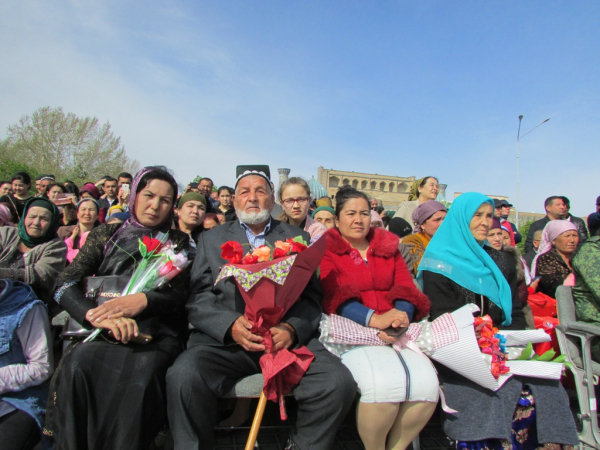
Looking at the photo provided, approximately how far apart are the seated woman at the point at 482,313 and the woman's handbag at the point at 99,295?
2176 mm

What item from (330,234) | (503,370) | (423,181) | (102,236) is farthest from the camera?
(423,181)

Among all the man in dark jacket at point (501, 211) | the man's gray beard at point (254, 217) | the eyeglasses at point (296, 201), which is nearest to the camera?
the man's gray beard at point (254, 217)

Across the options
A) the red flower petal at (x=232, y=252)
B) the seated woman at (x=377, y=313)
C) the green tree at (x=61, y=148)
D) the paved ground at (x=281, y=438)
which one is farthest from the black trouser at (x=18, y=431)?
the green tree at (x=61, y=148)

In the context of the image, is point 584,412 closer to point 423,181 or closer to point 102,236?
point 423,181

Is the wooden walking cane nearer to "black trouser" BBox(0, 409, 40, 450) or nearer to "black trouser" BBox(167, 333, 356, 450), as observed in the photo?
"black trouser" BBox(167, 333, 356, 450)

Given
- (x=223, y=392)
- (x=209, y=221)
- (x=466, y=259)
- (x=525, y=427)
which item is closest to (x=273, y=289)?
(x=223, y=392)

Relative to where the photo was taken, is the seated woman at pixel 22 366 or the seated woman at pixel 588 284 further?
the seated woman at pixel 588 284

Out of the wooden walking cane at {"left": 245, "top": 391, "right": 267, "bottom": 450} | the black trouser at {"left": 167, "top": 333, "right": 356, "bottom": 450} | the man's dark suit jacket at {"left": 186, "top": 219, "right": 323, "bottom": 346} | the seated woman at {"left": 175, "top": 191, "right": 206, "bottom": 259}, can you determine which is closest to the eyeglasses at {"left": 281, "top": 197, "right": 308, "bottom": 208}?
the seated woman at {"left": 175, "top": 191, "right": 206, "bottom": 259}

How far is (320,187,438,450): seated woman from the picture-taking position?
220 cm

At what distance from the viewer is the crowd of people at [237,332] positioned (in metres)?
2.04

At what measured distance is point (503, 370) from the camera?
2.42 metres

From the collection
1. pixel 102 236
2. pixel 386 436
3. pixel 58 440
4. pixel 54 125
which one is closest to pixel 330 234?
pixel 386 436

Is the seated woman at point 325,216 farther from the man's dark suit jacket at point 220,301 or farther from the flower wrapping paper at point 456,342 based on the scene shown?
the flower wrapping paper at point 456,342

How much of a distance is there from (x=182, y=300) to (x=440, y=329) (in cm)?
184
